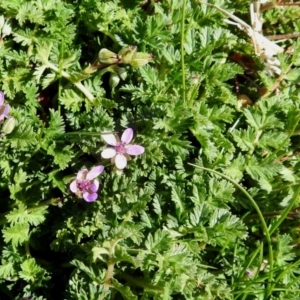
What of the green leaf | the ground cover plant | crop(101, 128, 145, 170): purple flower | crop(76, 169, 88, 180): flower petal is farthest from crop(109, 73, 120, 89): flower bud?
the green leaf

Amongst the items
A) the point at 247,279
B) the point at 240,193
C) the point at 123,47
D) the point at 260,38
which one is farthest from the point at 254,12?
the point at 247,279

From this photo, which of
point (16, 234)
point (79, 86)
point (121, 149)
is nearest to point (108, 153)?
point (121, 149)

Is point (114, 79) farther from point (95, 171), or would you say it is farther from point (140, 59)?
point (95, 171)

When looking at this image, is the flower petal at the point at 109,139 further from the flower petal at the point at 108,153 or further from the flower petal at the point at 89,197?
the flower petal at the point at 89,197

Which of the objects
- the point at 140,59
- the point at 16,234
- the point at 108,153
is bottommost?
the point at 16,234

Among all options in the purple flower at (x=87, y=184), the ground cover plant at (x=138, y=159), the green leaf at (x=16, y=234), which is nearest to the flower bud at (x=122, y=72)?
the ground cover plant at (x=138, y=159)

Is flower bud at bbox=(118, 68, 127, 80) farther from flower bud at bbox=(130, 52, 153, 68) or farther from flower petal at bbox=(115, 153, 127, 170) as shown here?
flower petal at bbox=(115, 153, 127, 170)
